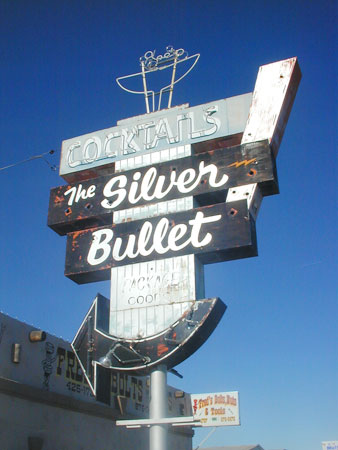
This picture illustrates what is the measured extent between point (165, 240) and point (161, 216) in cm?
50

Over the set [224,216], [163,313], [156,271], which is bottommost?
[163,313]

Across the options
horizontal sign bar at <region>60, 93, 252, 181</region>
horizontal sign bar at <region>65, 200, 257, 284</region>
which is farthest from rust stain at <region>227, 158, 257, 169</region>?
horizontal sign bar at <region>65, 200, 257, 284</region>

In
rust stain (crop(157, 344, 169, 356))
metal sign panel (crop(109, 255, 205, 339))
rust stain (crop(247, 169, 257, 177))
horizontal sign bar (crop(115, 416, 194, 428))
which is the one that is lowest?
horizontal sign bar (crop(115, 416, 194, 428))

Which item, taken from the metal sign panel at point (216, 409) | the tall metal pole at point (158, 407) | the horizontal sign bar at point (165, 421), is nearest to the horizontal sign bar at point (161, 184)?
the tall metal pole at point (158, 407)

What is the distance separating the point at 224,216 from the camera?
937cm

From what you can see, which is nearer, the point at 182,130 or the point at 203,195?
the point at 203,195

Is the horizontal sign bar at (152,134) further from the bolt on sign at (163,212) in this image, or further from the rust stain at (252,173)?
the rust stain at (252,173)

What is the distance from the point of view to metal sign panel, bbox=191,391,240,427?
68.3 feet

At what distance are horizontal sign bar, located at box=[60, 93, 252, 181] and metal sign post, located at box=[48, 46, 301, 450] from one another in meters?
0.02

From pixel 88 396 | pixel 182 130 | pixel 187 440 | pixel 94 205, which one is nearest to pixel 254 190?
pixel 182 130

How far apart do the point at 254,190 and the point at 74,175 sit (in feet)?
13.0

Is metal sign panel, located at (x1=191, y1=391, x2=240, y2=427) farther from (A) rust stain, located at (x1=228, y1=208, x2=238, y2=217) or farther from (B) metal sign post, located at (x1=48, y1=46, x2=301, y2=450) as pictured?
(A) rust stain, located at (x1=228, y1=208, x2=238, y2=217)

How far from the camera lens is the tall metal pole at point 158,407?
8602 mm

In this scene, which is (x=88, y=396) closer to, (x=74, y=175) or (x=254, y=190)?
(x=74, y=175)
